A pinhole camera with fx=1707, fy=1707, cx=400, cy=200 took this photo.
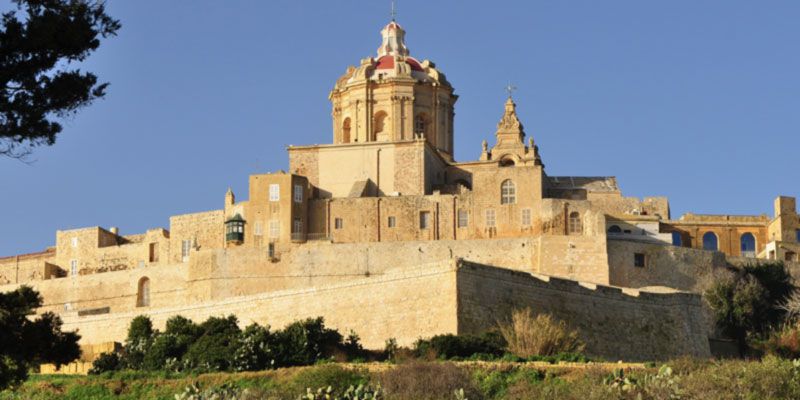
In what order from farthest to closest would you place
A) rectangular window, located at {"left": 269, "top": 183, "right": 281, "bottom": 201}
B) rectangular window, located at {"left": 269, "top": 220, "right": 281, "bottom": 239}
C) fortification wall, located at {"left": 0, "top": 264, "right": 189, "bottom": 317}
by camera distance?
fortification wall, located at {"left": 0, "top": 264, "right": 189, "bottom": 317} → rectangular window, located at {"left": 269, "top": 183, "right": 281, "bottom": 201} → rectangular window, located at {"left": 269, "top": 220, "right": 281, "bottom": 239}

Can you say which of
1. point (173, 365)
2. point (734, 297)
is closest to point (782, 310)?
point (734, 297)

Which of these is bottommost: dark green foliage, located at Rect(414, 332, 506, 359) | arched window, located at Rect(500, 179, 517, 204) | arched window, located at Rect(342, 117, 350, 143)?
dark green foliage, located at Rect(414, 332, 506, 359)

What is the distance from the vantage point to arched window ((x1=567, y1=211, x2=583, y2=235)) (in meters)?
52.3

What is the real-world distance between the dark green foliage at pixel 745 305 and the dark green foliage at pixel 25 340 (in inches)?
1036

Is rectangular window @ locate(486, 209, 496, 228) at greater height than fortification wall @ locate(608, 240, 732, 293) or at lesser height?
greater

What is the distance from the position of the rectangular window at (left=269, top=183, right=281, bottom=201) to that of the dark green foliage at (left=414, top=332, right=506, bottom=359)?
568 inches

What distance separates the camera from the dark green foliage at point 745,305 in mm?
48844

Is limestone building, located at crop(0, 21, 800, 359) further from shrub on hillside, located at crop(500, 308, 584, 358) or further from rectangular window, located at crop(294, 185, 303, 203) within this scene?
shrub on hillside, located at crop(500, 308, 584, 358)

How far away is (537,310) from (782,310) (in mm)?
10527

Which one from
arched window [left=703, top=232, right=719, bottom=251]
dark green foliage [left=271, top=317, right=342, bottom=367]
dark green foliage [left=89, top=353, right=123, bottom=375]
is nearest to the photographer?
dark green foliage [left=271, top=317, right=342, bottom=367]

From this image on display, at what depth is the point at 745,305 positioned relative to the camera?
161 feet

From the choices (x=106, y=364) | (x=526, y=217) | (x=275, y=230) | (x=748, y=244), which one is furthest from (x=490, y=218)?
(x=106, y=364)

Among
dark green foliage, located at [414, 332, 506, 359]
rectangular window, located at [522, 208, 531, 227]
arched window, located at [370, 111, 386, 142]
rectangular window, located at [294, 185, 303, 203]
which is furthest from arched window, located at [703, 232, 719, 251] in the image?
dark green foliage, located at [414, 332, 506, 359]

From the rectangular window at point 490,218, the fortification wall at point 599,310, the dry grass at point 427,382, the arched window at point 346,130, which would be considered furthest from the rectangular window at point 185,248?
the dry grass at point 427,382
